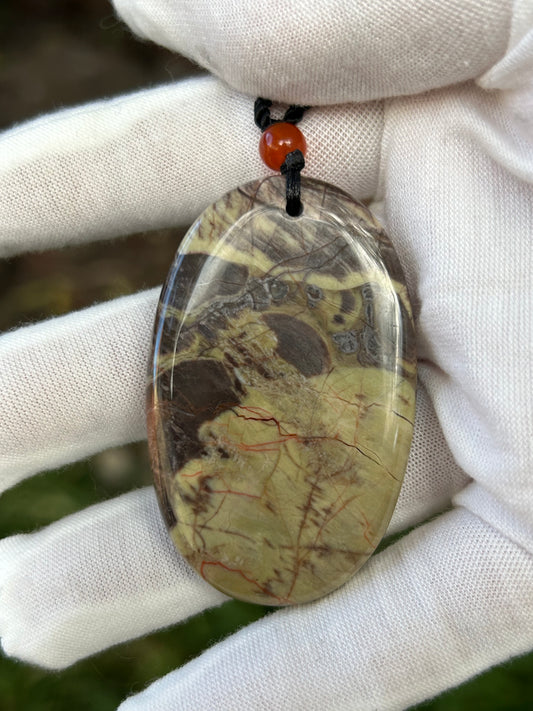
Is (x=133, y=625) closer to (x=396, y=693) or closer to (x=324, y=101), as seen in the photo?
(x=396, y=693)

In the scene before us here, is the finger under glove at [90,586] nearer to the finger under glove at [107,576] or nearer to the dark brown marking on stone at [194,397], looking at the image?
the finger under glove at [107,576]

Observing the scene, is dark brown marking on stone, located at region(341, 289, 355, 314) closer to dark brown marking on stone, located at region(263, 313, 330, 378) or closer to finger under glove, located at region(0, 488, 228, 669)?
dark brown marking on stone, located at region(263, 313, 330, 378)

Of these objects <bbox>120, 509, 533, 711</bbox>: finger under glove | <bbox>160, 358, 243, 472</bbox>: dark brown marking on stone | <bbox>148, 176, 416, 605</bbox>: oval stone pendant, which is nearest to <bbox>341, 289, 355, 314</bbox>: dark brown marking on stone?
<bbox>148, 176, 416, 605</bbox>: oval stone pendant

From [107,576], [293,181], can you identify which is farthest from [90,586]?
[293,181]

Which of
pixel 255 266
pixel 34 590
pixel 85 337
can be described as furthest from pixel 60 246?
pixel 34 590

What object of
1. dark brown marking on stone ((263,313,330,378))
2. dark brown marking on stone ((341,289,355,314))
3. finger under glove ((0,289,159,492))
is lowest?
finger under glove ((0,289,159,492))

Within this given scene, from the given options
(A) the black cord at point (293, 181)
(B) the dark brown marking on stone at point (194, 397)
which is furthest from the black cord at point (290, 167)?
(B) the dark brown marking on stone at point (194, 397)
